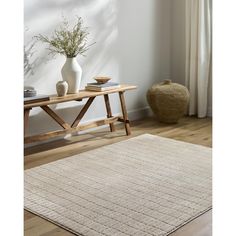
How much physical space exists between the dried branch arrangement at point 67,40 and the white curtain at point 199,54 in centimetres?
145

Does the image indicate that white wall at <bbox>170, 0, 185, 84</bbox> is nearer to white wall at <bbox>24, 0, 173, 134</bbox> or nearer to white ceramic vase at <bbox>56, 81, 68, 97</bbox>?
white wall at <bbox>24, 0, 173, 134</bbox>

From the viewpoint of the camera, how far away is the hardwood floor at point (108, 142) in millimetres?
2072

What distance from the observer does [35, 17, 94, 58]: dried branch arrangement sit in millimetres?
3541

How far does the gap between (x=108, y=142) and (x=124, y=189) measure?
1.20 m

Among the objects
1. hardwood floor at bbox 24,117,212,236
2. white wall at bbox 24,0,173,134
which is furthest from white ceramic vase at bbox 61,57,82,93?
hardwood floor at bbox 24,117,212,236

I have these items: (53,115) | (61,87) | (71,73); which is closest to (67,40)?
(71,73)

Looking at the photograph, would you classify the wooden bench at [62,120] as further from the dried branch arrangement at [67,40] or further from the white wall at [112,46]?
the dried branch arrangement at [67,40]

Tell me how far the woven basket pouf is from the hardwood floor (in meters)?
0.12

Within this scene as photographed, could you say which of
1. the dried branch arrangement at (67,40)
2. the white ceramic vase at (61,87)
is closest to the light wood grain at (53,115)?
the white ceramic vase at (61,87)

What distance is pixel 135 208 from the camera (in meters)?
2.26

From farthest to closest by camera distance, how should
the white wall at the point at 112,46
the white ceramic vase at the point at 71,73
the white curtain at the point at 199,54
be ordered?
the white curtain at the point at 199,54 → the white wall at the point at 112,46 → the white ceramic vase at the point at 71,73
